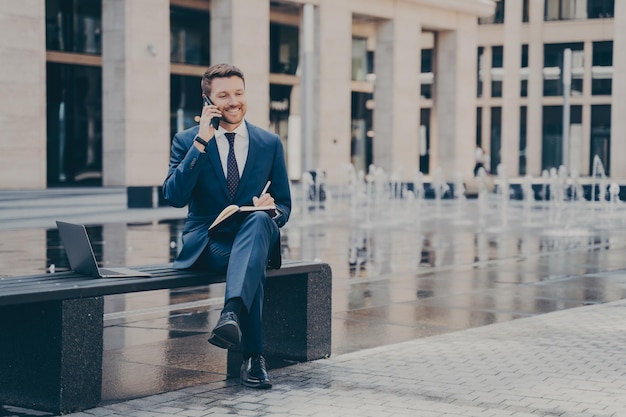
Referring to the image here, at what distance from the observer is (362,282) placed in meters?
12.2

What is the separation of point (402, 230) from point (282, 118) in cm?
1925

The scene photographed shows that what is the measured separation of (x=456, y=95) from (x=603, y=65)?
24394mm

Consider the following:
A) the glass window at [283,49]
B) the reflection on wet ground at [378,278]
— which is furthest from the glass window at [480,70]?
the reflection on wet ground at [378,278]

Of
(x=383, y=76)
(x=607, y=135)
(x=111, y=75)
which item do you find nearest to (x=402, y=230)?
(x=111, y=75)

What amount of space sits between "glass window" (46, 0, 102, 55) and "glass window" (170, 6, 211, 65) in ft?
12.0

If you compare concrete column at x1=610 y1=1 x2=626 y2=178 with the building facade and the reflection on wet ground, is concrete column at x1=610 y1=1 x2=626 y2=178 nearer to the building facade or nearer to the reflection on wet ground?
the building facade

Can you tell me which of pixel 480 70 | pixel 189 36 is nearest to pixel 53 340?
pixel 189 36

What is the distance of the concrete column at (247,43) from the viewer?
1278 inches

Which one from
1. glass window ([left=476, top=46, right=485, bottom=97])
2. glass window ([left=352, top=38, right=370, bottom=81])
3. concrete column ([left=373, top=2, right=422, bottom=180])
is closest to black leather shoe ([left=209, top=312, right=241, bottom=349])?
concrete column ([left=373, top=2, right=422, bottom=180])

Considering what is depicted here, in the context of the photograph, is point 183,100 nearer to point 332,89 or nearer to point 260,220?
point 332,89

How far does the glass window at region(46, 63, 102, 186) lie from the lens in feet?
101

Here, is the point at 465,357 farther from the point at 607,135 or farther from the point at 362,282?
the point at 607,135

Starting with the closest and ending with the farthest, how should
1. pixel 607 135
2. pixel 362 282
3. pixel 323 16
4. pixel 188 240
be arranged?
1. pixel 188 240
2. pixel 362 282
3. pixel 323 16
4. pixel 607 135

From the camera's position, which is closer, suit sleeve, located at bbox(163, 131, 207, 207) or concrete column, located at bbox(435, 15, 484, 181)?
suit sleeve, located at bbox(163, 131, 207, 207)
